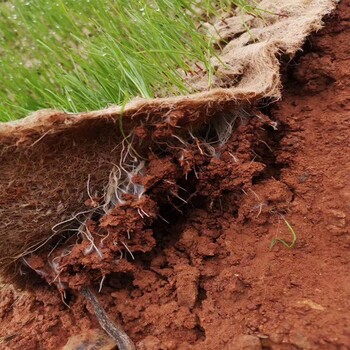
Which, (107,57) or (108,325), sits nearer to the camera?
(108,325)

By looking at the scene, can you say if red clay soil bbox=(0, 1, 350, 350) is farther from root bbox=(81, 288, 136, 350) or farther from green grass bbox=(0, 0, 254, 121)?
green grass bbox=(0, 0, 254, 121)

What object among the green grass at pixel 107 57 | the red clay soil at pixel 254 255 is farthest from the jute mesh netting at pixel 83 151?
the green grass at pixel 107 57

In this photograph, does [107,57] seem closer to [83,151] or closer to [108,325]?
[83,151]

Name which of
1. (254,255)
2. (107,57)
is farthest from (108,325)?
(107,57)

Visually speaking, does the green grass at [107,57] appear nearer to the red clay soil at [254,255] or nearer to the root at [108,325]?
the red clay soil at [254,255]

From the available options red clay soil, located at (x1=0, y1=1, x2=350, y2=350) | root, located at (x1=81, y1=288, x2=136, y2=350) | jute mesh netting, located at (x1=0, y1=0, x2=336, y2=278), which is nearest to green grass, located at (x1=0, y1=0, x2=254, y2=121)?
jute mesh netting, located at (x1=0, y1=0, x2=336, y2=278)

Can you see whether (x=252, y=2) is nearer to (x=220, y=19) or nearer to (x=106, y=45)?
(x=220, y=19)

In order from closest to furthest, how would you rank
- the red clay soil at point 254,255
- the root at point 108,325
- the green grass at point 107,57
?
the red clay soil at point 254,255 < the root at point 108,325 < the green grass at point 107,57
